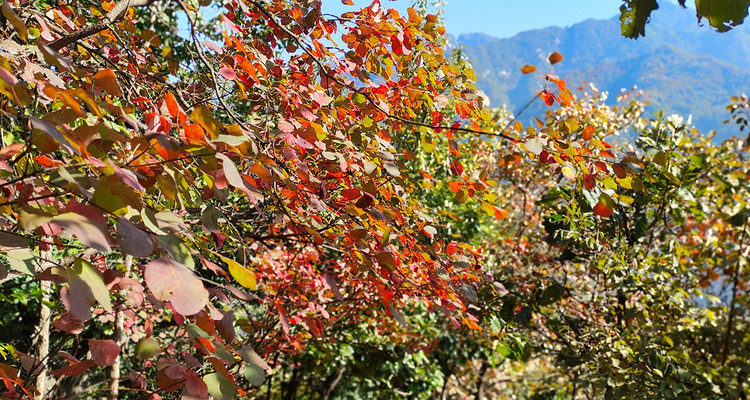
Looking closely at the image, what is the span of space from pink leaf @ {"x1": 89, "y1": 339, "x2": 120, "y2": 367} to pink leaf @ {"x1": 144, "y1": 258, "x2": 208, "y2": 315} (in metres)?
0.36

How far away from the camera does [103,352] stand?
1.04 metres

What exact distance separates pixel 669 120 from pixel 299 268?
3.43m

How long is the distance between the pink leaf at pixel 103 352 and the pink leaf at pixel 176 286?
1.18 ft

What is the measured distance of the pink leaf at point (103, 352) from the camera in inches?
40.3

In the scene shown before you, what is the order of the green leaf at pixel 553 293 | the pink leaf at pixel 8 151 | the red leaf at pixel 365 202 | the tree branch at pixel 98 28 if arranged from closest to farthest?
the pink leaf at pixel 8 151, the tree branch at pixel 98 28, the red leaf at pixel 365 202, the green leaf at pixel 553 293

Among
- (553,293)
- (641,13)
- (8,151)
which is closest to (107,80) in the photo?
(8,151)

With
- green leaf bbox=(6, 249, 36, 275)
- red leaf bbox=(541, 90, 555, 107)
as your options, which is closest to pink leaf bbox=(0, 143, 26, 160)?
green leaf bbox=(6, 249, 36, 275)

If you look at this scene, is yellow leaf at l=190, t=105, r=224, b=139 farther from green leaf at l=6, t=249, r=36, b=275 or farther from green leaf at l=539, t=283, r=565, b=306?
green leaf at l=539, t=283, r=565, b=306

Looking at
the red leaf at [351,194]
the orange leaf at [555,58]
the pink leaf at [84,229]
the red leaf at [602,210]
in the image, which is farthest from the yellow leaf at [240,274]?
the orange leaf at [555,58]

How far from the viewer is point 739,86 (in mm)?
154625

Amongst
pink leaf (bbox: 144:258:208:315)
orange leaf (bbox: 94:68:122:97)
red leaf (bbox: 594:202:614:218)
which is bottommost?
pink leaf (bbox: 144:258:208:315)

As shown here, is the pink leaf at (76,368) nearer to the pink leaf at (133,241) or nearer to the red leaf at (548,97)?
the pink leaf at (133,241)

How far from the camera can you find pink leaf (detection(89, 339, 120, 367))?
102 cm

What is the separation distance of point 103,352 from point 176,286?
43 centimetres
